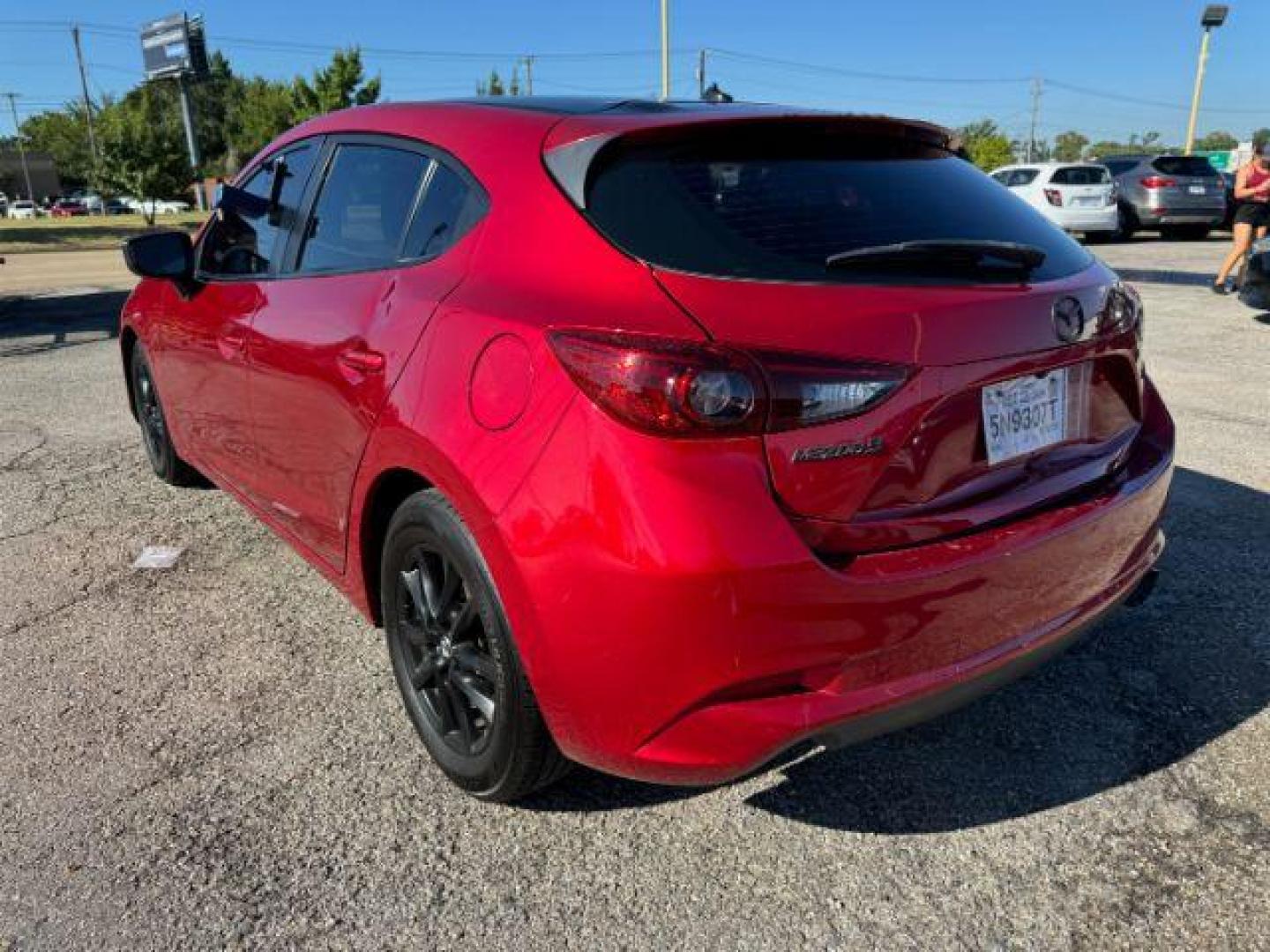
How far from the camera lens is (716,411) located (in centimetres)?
174

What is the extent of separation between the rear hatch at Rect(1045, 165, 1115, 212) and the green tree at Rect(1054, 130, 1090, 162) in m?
93.5

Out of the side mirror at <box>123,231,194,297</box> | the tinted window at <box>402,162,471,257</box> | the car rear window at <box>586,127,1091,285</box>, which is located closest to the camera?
the car rear window at <box>586,127,1091,285</box>

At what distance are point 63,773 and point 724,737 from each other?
181 centimetres

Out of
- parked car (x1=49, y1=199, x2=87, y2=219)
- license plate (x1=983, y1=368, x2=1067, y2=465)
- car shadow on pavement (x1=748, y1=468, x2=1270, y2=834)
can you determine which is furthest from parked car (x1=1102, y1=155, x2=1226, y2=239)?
parked car (x1=49, y1=199, x2=87, y2=219)

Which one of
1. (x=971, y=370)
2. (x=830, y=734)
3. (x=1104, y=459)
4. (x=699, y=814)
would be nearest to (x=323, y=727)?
(x=699, y=814)

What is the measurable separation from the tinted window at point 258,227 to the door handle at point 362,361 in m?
0.84

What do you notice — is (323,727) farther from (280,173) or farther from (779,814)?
(280,173)

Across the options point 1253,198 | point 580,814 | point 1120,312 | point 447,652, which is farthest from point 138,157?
point 1120,312

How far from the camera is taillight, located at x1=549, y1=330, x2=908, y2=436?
1.74 meters

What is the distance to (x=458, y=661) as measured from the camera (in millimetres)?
2322

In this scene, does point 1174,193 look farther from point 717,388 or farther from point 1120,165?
point 717,388

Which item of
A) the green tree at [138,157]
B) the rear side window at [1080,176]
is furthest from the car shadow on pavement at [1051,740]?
the green tree at [138,157]

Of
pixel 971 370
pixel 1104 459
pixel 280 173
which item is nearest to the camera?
pixel 971 370

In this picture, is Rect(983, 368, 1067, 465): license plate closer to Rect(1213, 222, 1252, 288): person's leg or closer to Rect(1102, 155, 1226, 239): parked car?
Rect(1213, 222, 1252, 288): person's leg
